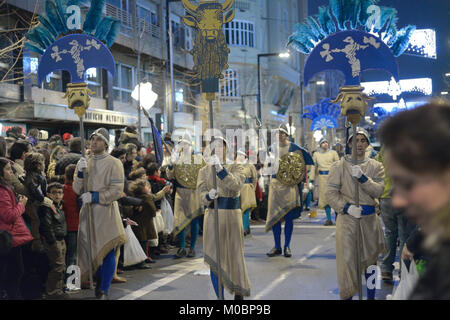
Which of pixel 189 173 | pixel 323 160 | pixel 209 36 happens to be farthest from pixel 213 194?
pixel 323 160

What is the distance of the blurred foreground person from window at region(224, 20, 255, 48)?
144 ft

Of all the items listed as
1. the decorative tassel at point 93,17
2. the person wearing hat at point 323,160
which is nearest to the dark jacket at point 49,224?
the decorative tassel at point 93,17

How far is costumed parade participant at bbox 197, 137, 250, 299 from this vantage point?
6691mm

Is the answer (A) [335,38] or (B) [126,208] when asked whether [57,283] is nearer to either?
(B) [126,208]

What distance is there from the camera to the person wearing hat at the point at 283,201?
35.2 feet

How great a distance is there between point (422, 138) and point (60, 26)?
7.62 meters

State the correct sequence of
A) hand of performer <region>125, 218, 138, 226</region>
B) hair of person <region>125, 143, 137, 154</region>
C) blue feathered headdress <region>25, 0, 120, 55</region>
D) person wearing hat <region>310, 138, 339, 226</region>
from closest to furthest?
blue feathered headdress <region>25, 0, 120, 55</region>, hand of performer <region>125, 218, 138, 226</region>, hair of person <region>125, 143, 137, 154</region>, person wearing hat <region>310, 138, 339, 226</region>

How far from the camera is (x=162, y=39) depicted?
2978 cm

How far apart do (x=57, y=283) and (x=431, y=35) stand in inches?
1174

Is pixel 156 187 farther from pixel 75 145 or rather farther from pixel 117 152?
pixel 75 145

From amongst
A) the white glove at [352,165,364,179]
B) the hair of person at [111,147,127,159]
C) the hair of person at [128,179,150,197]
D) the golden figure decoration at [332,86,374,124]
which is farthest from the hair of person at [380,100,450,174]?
the hair of person at [128,179,150,197]

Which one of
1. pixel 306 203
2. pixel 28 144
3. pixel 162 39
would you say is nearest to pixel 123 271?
pixel 28 144

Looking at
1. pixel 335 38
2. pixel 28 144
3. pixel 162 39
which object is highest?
pixel 162 39

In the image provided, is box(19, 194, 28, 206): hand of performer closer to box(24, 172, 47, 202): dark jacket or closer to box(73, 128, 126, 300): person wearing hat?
box(24, 172, 47, 202): dark jacket
